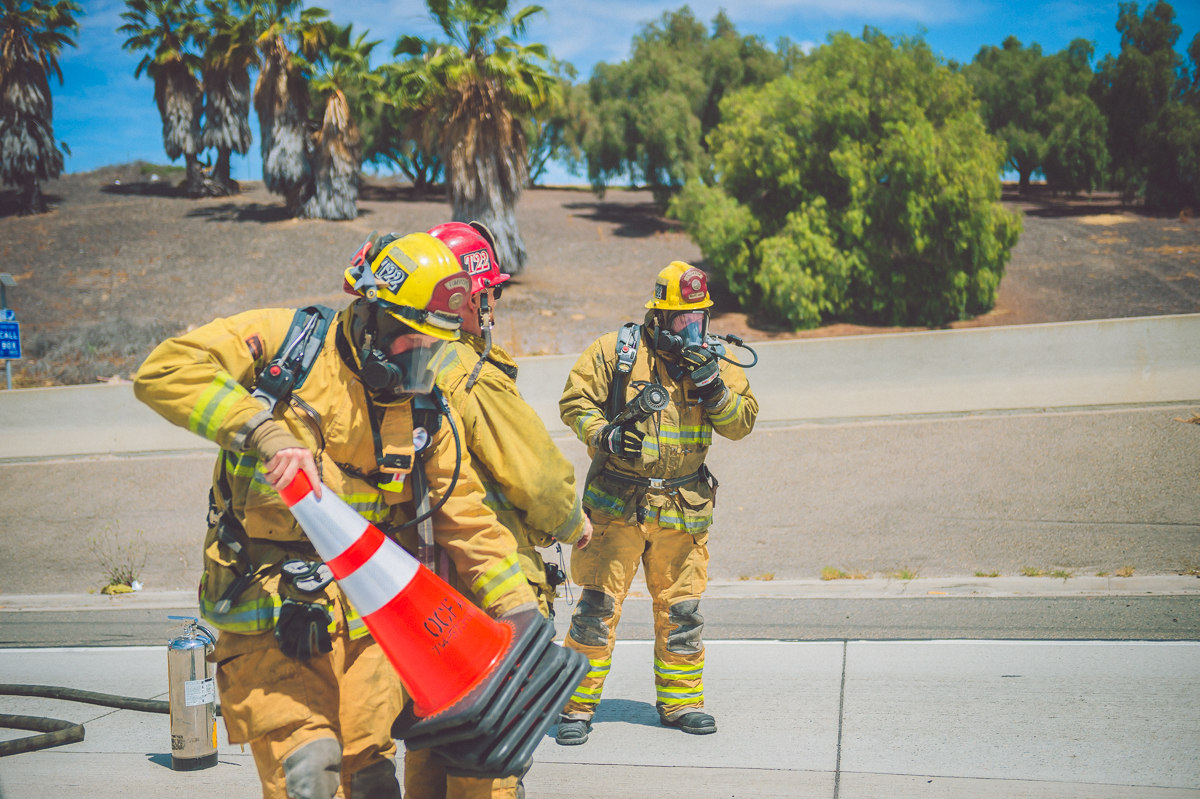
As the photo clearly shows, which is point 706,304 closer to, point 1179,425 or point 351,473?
point 351,473

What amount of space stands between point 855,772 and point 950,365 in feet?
23.4

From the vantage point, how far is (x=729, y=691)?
5266mm

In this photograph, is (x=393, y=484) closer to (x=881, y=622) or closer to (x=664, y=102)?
(x=881, y=622)

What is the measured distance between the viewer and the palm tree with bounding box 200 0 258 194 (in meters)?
31.1

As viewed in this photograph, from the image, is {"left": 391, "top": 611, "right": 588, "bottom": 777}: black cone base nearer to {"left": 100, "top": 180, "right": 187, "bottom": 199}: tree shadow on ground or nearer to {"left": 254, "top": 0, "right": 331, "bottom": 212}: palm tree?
{"left": 254, "top": 0, "right": 331, "bottom": 212}: palm tree

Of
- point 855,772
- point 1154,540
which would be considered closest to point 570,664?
point 855,772

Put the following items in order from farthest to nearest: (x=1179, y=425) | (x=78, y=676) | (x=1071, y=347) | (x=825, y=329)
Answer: (x=825, y=329)
(x=1071, y=347)
(x=1179, y=425)
(x=78, y=676)

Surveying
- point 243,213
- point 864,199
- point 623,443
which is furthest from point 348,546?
point 243,213

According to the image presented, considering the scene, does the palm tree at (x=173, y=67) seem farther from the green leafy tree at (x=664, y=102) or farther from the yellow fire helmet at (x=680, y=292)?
the yellow fire helmet at (x=680, y=292)

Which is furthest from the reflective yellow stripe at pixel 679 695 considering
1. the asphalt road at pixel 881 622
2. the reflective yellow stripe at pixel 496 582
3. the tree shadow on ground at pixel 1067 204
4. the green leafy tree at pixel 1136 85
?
the green leafy tree at pixel 1136 85

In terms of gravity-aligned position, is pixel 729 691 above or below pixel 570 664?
below

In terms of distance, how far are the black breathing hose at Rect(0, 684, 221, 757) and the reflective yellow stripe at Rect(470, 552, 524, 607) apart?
326 centimetres

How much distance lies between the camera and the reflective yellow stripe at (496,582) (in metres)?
2.74

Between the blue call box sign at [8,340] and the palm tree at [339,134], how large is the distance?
16.6m
